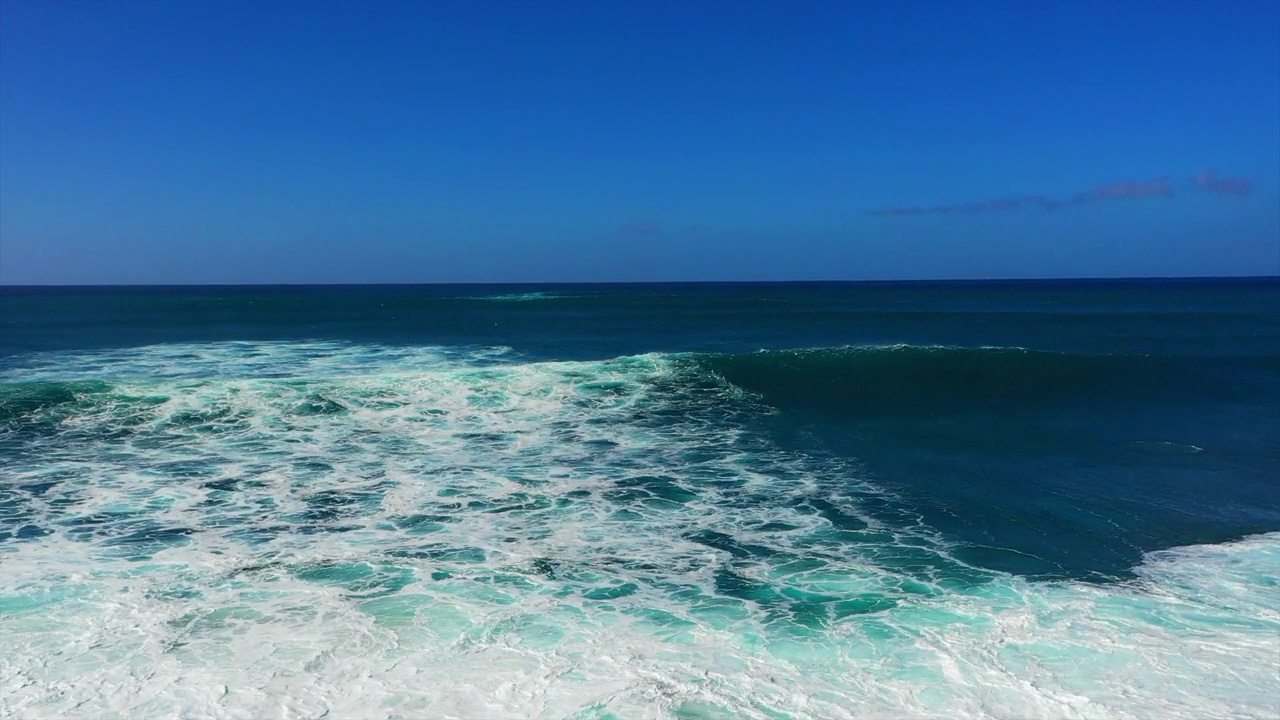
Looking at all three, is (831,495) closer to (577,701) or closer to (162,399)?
(577,701)

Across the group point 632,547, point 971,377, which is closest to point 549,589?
point 632,547

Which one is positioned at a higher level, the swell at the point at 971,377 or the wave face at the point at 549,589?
the swell at the point at 971,377

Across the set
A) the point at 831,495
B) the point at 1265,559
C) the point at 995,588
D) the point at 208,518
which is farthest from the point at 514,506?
the point at 1265,559

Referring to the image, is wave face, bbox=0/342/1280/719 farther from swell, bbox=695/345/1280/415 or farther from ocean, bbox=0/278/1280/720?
swell, bbox=695/345/1280/415

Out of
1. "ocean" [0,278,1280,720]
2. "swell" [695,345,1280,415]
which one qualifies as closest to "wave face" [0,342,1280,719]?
"ocean" [0,278,1280,720]

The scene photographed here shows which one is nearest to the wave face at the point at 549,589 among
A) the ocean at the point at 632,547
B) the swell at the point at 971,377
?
the ocean at the point at 632,547

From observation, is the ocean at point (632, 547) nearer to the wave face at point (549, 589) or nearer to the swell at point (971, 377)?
the wave face at point (549, 589)
